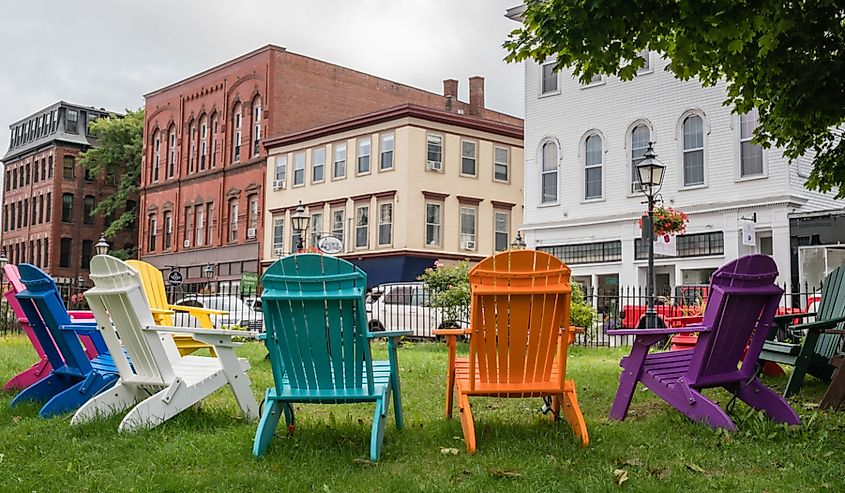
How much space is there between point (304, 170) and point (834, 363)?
1305 inches

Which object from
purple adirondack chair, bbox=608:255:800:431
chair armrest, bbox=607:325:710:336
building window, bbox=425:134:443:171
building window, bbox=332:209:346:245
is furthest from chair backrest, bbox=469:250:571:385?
building window, bbox=332:209:346:245

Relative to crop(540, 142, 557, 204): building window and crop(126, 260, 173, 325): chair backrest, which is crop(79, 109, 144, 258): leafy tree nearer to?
crop(540, 142, 557, 204): building window

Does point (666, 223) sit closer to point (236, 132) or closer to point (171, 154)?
point (236, 132)

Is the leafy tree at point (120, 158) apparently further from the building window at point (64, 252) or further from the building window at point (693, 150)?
the building window at point (693, 150)

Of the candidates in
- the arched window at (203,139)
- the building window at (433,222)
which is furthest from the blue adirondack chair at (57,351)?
the arched window at (203,139)

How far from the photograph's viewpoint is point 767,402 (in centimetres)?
639

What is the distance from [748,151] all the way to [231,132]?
90.7 feet

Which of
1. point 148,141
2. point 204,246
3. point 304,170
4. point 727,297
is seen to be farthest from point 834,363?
point 148,141

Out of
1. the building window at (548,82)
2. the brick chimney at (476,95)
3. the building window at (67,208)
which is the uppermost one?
the brick chimney at (476,95)

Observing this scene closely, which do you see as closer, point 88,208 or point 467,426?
point 467,426

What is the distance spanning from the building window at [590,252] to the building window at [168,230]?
27.2 metres

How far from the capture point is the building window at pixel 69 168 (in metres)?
58.5

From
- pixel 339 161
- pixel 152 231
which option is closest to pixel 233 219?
pixel 339 161

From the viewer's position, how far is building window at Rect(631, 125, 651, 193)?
2439cm
